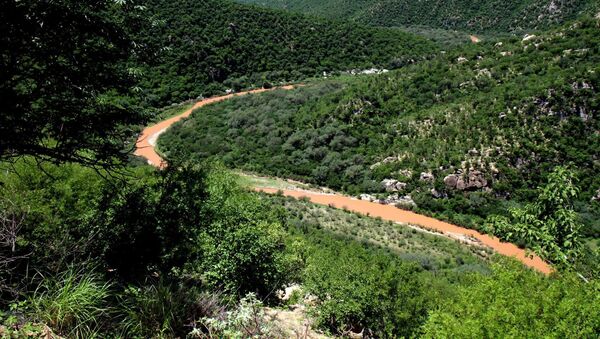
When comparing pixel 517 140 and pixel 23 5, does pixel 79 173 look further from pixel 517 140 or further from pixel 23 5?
pixel 517 140

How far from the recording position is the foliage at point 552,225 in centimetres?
793

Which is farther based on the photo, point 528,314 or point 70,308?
point 528,314

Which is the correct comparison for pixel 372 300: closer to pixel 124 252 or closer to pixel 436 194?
pixel 124 252

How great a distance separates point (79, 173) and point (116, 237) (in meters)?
4.50

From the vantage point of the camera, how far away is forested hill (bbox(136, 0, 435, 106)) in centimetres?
6394

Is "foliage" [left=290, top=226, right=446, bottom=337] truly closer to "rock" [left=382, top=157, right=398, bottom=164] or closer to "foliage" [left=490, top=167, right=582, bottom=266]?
"foliage" [left=490, top=167, right=582, bottom=266]

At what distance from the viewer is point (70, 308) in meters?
4.91

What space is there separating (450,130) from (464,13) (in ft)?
294

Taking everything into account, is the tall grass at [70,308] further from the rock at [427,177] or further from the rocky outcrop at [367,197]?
the rock at [427,177]

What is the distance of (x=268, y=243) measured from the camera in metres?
11.7

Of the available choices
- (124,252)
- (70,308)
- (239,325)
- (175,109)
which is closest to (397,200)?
(124,252)

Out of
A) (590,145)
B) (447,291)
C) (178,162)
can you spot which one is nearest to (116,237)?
(178,162)

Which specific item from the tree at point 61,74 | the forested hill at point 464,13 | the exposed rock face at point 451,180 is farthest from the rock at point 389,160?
the forested hill at point 464,13

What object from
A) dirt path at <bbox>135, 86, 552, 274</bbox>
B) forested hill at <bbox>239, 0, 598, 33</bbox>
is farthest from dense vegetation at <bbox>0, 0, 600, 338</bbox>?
forested hill at <bbox>239, 0, 598, 33</bbox>
